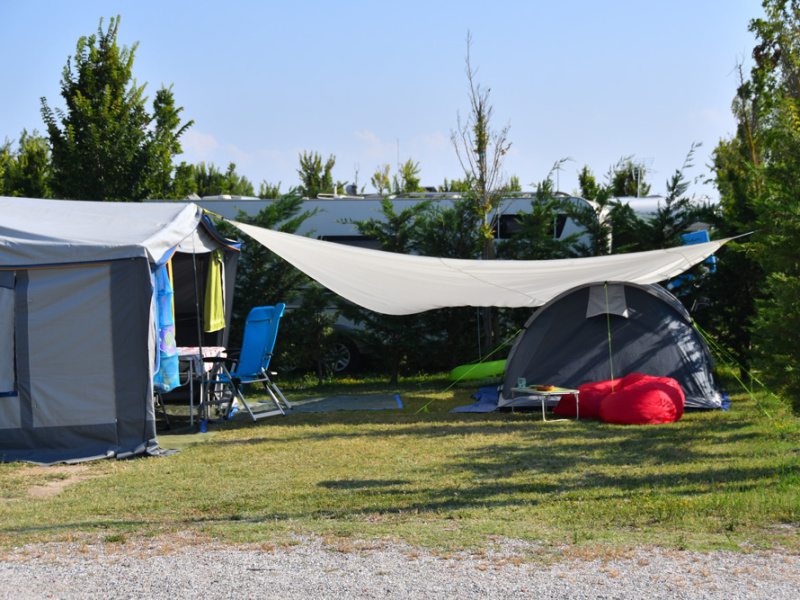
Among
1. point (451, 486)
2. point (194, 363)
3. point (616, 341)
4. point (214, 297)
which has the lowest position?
point (451, 486)

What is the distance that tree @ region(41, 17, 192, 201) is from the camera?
1120cm

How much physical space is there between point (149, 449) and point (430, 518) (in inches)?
113

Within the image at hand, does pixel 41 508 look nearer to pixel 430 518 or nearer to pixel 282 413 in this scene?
pixel 430 518

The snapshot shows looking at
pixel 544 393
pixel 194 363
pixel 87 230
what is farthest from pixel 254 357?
pixel 544 393

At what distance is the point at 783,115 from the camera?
16.9 ft

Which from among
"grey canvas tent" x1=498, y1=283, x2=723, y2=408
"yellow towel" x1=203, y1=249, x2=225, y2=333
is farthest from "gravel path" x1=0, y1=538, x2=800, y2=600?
"yellow towel" x1=203, y1=249, x2=225, y2=333

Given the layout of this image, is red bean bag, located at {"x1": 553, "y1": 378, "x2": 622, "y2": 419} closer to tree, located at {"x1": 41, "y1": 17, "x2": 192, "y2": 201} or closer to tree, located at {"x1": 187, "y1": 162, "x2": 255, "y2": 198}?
tree, located at {"x1": 41, "y1": 17, "x2": 192, "y2": 201}

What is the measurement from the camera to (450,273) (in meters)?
7.30

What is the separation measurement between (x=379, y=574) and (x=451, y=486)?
1658mm

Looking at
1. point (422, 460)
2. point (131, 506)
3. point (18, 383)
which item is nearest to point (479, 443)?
point (422, 460)

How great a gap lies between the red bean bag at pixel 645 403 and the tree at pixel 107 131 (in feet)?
24.6

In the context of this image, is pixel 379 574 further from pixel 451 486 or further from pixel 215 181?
pixel 215 181

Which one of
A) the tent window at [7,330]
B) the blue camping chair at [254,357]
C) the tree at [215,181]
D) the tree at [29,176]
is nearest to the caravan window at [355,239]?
the blue camping chair at [254,357]

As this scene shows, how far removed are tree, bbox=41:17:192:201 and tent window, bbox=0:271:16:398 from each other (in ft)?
18.1
